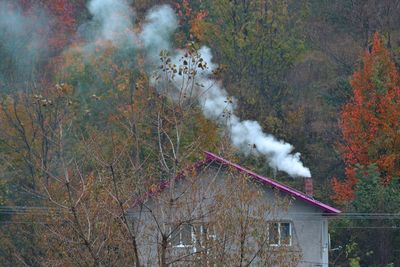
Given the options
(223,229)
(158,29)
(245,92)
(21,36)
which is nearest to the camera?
(223,229)

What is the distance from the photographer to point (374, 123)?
Result: 3538 centimetres

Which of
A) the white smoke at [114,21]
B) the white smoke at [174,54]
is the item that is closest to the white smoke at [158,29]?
the white smoke at [174,54]

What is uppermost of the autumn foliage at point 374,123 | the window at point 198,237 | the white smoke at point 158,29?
the white smoke at point 158,29

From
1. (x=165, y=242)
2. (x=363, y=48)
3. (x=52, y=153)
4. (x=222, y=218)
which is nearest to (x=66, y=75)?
(x=52, y=153)

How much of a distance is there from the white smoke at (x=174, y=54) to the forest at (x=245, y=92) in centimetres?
8

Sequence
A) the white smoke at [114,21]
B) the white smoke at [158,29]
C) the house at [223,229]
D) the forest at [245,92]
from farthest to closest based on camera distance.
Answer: the white smoke at [114,21]
the white smoke at [158,29]
the forest at [245,92]
the house at [223,229]

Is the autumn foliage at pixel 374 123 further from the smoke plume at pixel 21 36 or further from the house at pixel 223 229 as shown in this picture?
the house at pixel 223 229

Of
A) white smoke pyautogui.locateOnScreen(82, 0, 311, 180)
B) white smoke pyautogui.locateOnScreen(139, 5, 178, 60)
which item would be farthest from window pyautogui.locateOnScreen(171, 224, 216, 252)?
white smoke pyautogui.locateOnScreen(139, 5, 178, 60)

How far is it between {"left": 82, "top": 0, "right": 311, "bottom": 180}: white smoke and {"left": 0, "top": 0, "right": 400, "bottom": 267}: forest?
0.26 feet

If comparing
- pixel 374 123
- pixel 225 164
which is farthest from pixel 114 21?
pixel 225 164

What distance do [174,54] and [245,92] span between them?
12.3 feet

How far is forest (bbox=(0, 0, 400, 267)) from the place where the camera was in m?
32.0

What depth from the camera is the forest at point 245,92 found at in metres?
32.0

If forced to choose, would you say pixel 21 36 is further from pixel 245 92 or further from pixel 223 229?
pixel 223 229
